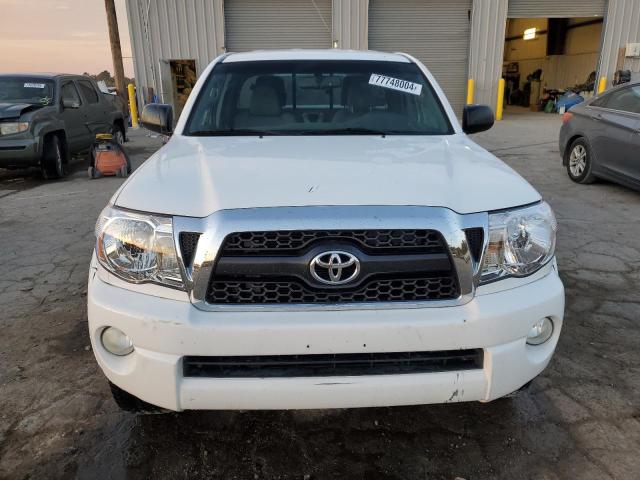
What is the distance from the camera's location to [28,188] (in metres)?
8.02

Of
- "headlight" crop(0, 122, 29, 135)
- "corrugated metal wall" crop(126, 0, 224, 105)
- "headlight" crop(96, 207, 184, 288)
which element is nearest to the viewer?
"headlight" crop(96, 207, 184, 288)

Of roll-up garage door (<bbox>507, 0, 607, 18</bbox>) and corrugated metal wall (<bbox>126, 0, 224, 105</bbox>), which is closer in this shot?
corrugated metal wall (<bbox>126, 0, 224, 105</bbox>)

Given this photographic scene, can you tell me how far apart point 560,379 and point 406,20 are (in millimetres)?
16572

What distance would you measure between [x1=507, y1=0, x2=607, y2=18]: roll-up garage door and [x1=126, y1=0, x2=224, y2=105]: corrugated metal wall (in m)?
9.96

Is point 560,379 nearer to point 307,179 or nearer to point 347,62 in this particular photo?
point 307,179

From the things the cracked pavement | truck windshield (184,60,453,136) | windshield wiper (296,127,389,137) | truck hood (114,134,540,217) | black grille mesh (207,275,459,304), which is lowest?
the cracked pavement

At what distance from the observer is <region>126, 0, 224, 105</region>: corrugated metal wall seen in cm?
1611

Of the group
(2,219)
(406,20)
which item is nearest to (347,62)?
(2,219)

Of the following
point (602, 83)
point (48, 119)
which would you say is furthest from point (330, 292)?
point (602, 83)

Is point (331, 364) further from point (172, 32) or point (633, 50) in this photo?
point (633, 50)

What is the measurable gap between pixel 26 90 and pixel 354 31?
36.1 feet

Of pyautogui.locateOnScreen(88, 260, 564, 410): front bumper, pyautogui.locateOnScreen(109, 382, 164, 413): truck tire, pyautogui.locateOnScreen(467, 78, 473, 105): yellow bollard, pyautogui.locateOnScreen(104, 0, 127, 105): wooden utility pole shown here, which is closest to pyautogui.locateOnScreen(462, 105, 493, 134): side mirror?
pyautogui.locateOnScreen(88, 260, 564, 410): front bumper

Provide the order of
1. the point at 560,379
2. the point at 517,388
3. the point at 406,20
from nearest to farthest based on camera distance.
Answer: the point at 517,388 < the point at 560,379 < the point at 406,20

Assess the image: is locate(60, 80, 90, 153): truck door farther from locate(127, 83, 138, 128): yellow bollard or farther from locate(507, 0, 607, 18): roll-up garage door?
locate(507, 0, 607, 18): roll-up garage door
